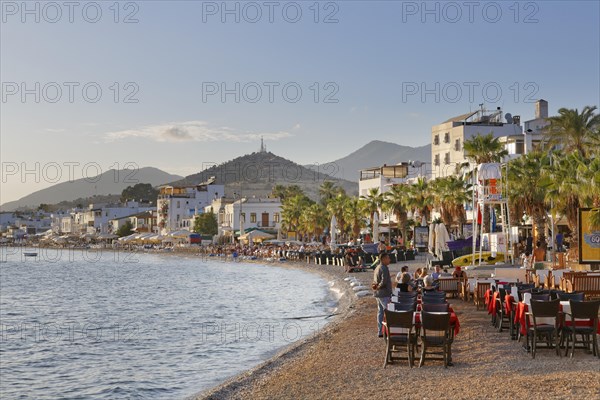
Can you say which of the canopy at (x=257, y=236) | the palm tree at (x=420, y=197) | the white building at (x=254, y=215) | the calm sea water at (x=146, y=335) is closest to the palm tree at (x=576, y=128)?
the palm tree at (x=420, y=197)

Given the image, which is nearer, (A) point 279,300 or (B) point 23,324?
(B) point 23,324

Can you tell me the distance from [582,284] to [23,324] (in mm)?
24024

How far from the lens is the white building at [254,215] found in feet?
388

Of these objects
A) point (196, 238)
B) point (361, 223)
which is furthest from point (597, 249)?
point (196, 238)

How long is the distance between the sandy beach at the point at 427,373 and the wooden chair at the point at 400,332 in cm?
26

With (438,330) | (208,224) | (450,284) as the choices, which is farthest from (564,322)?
(208,224)

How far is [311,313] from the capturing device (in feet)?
105

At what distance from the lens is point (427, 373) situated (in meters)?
12.9

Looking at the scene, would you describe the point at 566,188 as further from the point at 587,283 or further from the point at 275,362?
the point at 275,362

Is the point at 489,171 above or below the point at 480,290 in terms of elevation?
above

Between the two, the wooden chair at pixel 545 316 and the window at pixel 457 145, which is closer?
the wooden chair at pixel 545 316

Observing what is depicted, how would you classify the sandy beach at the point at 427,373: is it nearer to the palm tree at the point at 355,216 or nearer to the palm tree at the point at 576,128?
the palm tree at the point at 576,128

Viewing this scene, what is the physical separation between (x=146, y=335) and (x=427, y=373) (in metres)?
17.1

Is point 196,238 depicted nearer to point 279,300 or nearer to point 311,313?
point 279,300
